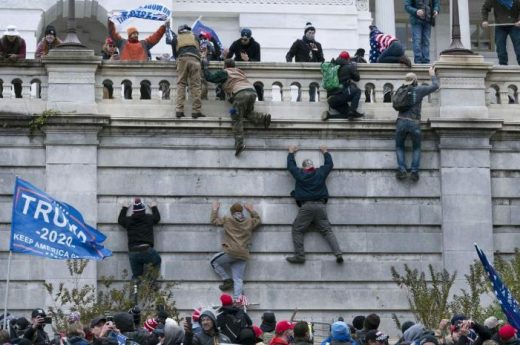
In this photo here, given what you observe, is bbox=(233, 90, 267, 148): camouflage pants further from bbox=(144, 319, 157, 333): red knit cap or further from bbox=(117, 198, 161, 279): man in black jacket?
bbox=(144, 319, 157, 333): red knit cap

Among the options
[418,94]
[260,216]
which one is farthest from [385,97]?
[260,216]

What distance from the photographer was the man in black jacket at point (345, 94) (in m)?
37.5

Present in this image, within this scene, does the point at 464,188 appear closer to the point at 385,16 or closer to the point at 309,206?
the point at 309,206

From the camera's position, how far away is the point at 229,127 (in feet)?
122

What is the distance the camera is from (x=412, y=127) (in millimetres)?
37250

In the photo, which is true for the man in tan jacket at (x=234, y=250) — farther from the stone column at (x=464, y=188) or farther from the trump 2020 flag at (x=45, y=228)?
the trump 2020 flag at (x=45, y=228)

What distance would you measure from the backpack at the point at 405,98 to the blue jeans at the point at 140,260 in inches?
220

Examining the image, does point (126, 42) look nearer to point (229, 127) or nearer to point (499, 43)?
point (229, 127)

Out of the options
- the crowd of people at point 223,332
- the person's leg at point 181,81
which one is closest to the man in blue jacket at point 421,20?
the person's leg at point 181,81

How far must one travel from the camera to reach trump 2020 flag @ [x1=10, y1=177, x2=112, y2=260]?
31141 millimetres

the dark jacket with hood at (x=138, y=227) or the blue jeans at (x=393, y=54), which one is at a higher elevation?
the blue jeans at (x=393, y=54)

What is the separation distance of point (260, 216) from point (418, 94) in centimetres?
384

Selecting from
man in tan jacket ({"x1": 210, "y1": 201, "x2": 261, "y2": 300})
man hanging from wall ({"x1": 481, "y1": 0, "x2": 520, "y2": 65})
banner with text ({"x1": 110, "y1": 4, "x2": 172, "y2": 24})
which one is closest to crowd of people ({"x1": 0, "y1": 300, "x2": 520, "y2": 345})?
man in tan jacket ({"x1": 210, "y1": 201, "x2": 261, "y2": 300})

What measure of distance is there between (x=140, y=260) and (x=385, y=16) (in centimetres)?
2992
